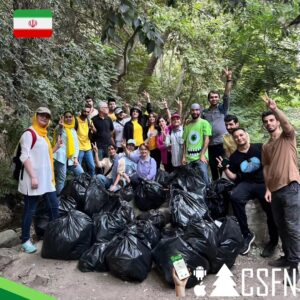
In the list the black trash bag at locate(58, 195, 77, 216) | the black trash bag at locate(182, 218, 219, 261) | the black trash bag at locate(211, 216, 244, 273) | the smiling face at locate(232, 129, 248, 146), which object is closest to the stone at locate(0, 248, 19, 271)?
the black trash bag at locate(58, 195, 77, 216)

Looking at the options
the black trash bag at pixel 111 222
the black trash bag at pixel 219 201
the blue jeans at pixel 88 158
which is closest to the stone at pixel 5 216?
the blue jeans at pixel 88 158

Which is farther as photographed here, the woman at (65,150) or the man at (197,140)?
the woman at (65,150)

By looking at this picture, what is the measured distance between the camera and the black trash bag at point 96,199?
178 inches

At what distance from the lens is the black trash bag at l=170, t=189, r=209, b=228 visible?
3.80m

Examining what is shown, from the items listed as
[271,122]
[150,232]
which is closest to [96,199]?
[150,232]

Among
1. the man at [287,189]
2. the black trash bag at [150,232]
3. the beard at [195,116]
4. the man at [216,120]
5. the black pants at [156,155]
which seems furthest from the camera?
the black pants at [156,155]

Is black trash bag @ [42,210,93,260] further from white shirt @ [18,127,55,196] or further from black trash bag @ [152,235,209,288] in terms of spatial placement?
black trash bag @ [152,235,209,288]

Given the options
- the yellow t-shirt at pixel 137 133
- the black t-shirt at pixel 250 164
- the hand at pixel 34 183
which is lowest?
the hand at pixel 34 183

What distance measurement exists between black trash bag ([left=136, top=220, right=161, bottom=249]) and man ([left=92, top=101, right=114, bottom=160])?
7.27 ft

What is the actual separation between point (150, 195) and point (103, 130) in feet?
4.97

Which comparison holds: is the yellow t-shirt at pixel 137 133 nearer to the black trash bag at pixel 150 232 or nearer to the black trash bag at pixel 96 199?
the black trash bag at pixel 96 199

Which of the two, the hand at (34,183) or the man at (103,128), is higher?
the man at (103,128)

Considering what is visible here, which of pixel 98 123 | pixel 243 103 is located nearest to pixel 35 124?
pixel 98 123

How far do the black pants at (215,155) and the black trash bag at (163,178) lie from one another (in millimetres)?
619
